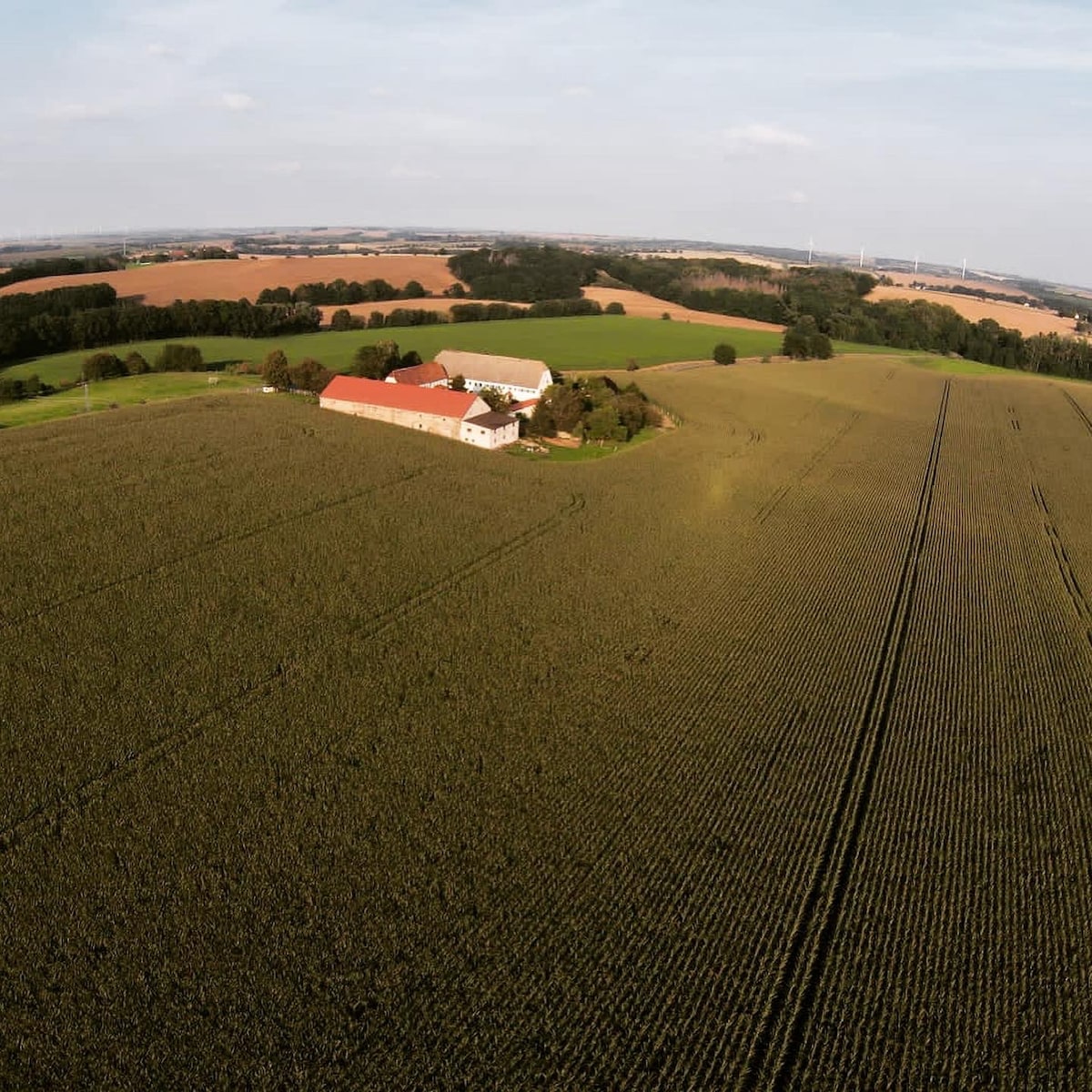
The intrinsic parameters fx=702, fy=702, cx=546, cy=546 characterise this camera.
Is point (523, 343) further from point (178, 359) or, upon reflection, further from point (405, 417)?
point (405, 417)

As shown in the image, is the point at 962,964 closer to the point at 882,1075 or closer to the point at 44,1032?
the point at 882,1075

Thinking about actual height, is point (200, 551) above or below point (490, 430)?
below

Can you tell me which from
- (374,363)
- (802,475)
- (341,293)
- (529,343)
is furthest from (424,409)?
(341,293)

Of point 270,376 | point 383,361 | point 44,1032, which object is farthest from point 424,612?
point 270,376

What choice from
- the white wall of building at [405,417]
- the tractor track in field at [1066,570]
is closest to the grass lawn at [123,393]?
the white wall of building at [405,417]

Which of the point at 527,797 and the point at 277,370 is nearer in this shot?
the point at 527,797

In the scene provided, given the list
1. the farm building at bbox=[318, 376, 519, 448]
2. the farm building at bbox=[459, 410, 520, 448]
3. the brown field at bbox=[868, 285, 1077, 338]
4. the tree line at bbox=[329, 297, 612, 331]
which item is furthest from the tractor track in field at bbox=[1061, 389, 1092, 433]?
the tree line at bbox=[329, 297, 612, 331]
